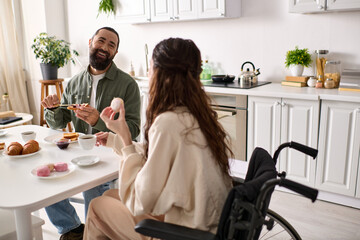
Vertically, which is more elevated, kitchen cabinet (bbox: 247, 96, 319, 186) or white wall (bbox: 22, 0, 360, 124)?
white wall (bbox: 22, 0, 360, 124)

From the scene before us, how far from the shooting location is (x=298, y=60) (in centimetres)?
323

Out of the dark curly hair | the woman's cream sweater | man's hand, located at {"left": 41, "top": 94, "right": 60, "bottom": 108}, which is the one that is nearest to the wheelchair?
the woman's cream sweater

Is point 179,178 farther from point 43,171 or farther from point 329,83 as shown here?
point 329,83

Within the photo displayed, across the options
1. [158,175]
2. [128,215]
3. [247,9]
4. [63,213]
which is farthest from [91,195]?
[247,9]

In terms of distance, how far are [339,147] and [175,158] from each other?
194 centimetres

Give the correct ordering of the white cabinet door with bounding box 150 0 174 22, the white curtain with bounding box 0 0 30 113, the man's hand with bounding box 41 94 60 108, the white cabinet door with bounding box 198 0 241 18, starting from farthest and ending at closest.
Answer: the white curtain with bounding box 0 0 30 113 → the white cabinet door with bounding box 150 0 174 22 → the white cabinet door with bounding box 198 0 241 18 → the man's hand with bounding box 41 94 60 108

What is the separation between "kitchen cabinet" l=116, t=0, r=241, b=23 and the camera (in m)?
3.43

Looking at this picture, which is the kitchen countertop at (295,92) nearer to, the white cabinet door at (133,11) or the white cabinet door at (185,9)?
the white cabinet door at (185,9)

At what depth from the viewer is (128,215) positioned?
1465mm

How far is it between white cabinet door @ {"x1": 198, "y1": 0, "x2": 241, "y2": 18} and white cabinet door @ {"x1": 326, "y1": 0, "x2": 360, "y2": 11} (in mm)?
920

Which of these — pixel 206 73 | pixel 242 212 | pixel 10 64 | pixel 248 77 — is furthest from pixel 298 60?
pixel 10 64

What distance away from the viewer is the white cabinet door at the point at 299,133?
2.84m

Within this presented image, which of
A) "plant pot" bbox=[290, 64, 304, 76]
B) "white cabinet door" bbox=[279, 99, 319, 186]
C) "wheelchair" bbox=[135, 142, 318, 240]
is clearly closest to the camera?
"wheelchair" bbox=[135, 142, 318, 240]

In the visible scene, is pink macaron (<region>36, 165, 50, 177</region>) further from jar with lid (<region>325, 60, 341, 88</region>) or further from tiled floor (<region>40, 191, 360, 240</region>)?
jar with lid (<region>325, 60, 341, 88</region>)
